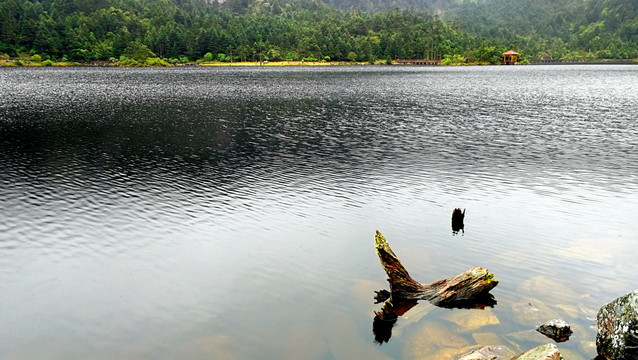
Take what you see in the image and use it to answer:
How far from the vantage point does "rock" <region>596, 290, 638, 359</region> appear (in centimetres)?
1777

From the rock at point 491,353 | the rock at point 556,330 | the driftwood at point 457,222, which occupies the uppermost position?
the driftwood at point 457,222

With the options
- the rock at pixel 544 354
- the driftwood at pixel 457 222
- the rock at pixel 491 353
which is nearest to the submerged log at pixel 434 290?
the rock at pixel 491 353

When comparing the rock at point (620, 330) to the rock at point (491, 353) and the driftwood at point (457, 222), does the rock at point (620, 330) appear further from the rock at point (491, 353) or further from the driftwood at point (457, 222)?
the driftwood at point (457, 222)

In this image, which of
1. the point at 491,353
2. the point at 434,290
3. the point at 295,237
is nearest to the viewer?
the point at 491,353

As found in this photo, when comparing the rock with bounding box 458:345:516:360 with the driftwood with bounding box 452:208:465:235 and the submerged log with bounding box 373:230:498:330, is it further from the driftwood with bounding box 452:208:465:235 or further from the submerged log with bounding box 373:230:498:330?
the driftwood with bounding box 452:208:465:235

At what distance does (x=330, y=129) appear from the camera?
253 feet

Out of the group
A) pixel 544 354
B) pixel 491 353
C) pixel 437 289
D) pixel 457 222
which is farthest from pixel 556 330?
pixel 457 222

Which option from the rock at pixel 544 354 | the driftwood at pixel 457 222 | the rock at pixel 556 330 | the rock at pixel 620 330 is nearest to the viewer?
the rock at pixel 544 354

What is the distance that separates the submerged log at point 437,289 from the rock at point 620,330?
5.08m

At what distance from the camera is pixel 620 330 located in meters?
18.2

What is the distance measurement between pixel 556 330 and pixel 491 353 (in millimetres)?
4126

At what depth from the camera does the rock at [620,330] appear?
17.8 meters

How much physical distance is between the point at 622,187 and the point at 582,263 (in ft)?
64.6

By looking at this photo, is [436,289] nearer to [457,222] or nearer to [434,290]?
[434,290]
